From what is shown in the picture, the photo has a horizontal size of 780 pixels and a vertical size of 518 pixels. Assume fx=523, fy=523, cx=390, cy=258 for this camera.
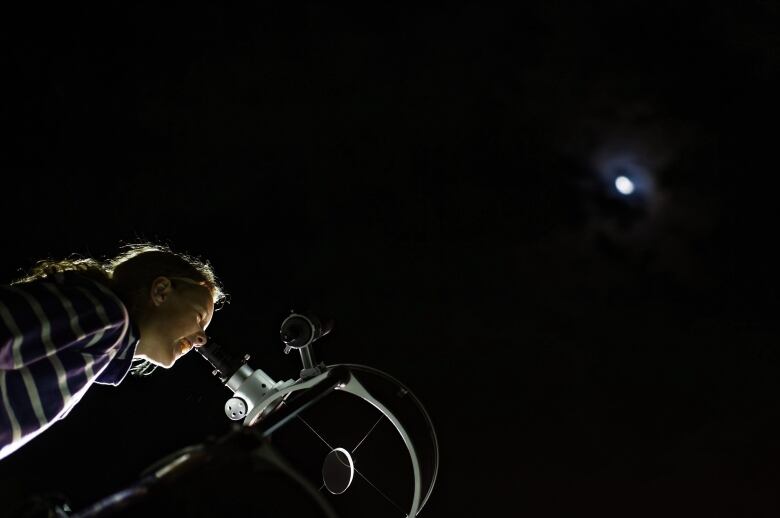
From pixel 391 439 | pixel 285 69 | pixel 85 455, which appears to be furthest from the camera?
pixel 285 69

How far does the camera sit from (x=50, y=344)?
34.6 inches

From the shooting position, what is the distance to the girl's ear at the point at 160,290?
1.20 meters

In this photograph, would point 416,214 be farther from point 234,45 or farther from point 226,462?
point 226,462

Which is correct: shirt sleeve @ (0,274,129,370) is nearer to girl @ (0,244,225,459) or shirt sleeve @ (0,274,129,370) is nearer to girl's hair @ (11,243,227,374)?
girl @ (0,244,225,459)

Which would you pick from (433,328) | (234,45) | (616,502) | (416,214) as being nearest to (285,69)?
(234,45)

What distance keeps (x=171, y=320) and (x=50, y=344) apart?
0.33 meters

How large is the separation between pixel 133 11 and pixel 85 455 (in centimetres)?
169

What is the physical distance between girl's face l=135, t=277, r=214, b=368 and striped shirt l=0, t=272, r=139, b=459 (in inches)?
4.7

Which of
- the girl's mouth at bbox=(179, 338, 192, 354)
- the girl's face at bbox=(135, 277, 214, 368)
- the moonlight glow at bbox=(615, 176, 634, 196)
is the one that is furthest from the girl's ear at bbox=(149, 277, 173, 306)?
the moonlight glow at bbox=(615, 176, 634, 196)

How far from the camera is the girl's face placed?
1189 mm

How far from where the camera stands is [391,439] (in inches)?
81.6

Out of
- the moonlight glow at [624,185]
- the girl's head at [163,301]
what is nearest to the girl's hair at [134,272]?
the girl's head at [163,301]

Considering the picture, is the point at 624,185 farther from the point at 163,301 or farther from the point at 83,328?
the point at 83,328

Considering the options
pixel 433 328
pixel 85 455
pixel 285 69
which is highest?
pixel 285 69
